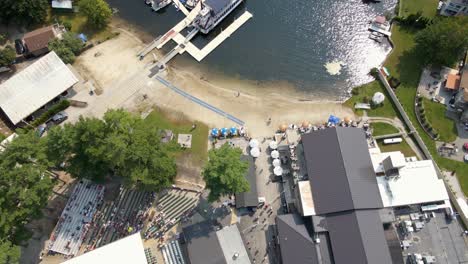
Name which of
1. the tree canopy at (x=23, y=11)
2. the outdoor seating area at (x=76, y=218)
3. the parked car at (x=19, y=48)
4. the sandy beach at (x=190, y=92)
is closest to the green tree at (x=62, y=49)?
the sandy beach at (x=190, y=92)

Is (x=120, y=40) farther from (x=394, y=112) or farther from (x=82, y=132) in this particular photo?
(x=394, y=112)

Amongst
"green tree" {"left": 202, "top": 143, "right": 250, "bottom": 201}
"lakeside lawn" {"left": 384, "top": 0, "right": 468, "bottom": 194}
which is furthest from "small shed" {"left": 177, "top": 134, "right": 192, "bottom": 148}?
"lakeside lawn" {"left": 384, "top": 0, "right": 468, "bottom": 194}

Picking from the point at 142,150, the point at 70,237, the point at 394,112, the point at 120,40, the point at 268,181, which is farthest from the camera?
the point at 120,40

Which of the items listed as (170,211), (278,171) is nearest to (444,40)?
(278,171)

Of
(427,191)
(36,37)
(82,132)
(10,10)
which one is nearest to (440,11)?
(427,191)

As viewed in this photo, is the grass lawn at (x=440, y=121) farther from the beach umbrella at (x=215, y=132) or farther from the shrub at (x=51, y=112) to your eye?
the shrub at (x=51, y=112)

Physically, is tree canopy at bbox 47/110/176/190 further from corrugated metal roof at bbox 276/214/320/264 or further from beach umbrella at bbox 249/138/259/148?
corrugated metal roof at bbox 276/214/320/264
